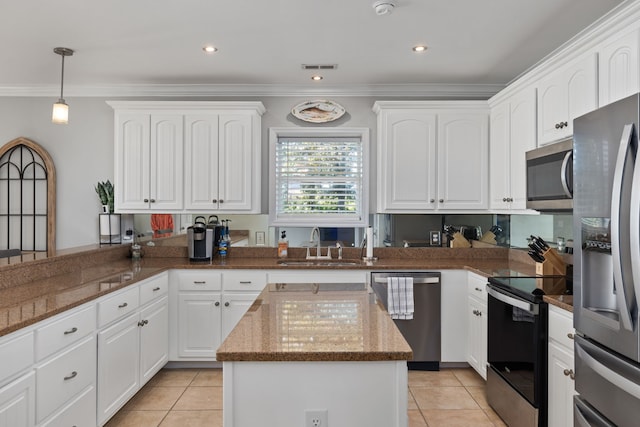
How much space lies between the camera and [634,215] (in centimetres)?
149

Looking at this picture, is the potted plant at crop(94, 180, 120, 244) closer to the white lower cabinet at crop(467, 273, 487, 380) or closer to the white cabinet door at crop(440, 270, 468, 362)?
the white cabinet door at crop(440, 270, 468, 362)

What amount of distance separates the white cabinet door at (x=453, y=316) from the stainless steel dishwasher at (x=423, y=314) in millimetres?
48

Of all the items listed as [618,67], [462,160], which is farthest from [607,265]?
[462,160]

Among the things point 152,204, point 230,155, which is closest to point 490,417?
point 230,155

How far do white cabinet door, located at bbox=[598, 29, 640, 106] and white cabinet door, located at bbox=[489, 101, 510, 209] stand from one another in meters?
1.17

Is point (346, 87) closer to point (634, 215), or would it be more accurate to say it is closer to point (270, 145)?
point (270, 145)

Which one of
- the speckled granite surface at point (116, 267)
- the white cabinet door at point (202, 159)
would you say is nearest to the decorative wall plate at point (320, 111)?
the white cabinet door at point (202, 159)

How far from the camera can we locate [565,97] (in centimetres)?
271

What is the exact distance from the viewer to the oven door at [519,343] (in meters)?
2.24

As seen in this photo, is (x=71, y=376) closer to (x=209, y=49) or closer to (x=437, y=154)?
(x=209, y=49)

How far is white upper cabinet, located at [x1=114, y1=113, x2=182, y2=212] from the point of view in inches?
155

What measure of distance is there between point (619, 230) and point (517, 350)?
1.15 m

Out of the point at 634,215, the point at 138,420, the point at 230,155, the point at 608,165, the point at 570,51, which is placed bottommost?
A: the point at 138,420

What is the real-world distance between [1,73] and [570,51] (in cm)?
453
